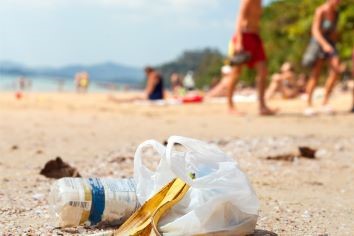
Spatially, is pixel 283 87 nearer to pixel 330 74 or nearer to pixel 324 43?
pixel 330 74

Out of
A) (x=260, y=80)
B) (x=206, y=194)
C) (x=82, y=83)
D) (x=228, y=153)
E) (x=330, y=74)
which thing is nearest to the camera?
(x=206, y=194)

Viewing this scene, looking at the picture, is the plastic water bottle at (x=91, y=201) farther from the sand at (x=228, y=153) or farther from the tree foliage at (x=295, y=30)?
the tree foliage at (x=295, y=30)

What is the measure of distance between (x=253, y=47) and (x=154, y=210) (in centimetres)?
661

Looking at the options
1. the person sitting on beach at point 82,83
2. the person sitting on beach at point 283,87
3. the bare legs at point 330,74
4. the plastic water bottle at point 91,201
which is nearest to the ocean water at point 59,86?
the person sitting on beach at point 82,83

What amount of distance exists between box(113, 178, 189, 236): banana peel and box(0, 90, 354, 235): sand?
0.31 meters

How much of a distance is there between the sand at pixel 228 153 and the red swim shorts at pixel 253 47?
765 mm

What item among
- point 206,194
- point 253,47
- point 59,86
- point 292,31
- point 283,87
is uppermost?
point 292,31

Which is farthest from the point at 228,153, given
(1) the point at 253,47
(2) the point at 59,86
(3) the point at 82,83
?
(2) the point at 59,86

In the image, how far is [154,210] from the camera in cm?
243

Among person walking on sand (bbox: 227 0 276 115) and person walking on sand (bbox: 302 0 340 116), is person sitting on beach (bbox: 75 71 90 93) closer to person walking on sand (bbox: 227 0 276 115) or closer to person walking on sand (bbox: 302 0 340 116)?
person walking on sand (bbox: 302 0 340 116)

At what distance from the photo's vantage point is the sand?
294cm

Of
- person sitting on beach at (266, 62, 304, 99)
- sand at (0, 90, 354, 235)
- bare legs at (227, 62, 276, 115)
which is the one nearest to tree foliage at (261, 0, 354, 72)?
person sitting on beach at (266, 62, 304, 99)

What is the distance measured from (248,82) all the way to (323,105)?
31.0 meters

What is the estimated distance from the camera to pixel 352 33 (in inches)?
832
